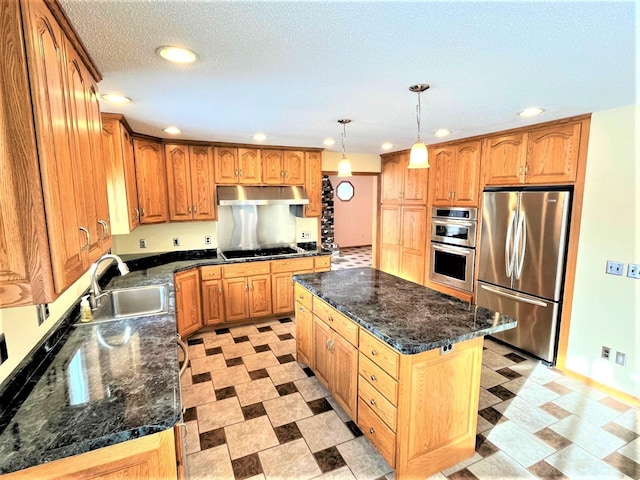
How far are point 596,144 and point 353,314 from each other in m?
2.47

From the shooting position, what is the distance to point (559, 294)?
2.92 meters

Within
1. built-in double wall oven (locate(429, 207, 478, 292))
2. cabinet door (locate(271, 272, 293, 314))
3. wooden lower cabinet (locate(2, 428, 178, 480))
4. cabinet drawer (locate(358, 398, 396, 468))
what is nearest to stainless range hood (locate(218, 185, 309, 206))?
cabinet door (locate(271, 272, 293, 314))

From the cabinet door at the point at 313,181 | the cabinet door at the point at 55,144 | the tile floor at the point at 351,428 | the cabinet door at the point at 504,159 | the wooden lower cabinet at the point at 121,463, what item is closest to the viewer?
the cabinet door at the point at 55,144

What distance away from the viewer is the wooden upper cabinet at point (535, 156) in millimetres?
2797

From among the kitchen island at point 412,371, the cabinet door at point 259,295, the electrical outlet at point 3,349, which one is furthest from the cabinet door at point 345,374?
the cabinet door at point 259,295

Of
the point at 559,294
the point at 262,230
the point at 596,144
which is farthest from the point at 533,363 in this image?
the point at 262,230

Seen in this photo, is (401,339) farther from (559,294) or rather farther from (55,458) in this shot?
(559,294)

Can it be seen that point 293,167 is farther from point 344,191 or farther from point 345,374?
point 344,191

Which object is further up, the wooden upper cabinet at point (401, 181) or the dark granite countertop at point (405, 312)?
the wooden upper cabinet at point (401, 181)

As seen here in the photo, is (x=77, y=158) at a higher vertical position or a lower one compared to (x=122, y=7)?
lower

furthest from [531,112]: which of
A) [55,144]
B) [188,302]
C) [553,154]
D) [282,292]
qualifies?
[188,302]

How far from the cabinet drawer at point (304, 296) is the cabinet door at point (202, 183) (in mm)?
1777

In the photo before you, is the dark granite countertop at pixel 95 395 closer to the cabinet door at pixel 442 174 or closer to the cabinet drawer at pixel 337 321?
the cabinet drawer at pixel 337 321

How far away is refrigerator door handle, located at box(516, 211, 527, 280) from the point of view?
10.2 feet
